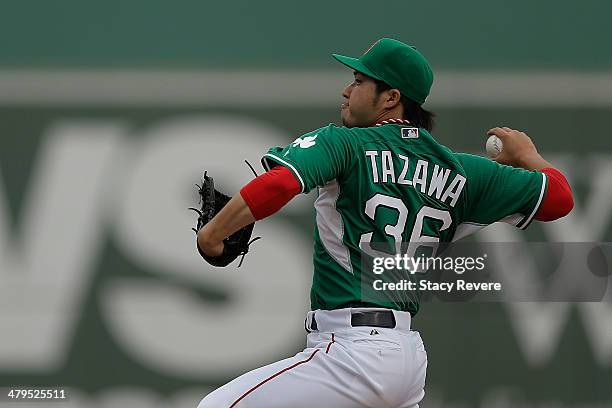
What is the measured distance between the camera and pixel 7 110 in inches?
196

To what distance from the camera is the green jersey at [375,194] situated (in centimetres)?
267

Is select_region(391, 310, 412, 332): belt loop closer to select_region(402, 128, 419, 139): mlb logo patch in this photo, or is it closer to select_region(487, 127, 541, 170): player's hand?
select_region(402, 128, 419, 139): mlb logo patch

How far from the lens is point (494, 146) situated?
3119 millimetres

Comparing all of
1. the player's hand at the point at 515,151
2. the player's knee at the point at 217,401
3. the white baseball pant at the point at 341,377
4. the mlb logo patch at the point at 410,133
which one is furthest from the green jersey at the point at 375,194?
the player's knee at the point at 217,401

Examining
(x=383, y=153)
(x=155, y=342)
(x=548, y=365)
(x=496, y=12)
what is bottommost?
(x=548, y=365)

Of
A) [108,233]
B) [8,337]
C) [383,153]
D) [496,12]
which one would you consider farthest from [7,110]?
[383,153]

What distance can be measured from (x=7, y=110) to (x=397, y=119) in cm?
273

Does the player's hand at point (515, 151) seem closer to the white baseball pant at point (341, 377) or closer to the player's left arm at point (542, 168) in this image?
the player's left arm at point (542, 168)

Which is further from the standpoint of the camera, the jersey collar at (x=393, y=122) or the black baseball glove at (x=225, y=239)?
the jersey collar at (x=393, y=122)

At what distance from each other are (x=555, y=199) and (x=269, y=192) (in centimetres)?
95

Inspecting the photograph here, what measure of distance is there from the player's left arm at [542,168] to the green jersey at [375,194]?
7.8 inches

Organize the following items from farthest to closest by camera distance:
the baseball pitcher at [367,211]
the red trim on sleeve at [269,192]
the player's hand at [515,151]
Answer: the player's hand at [515,151] → the baseball pitcher at [367,211] → the red trim on sleeve at [269,192]

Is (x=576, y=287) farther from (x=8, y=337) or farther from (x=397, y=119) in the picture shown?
(x=8, y=337)

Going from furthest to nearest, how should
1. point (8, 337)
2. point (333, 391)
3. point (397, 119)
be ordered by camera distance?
point (8, 337) < point (397, 119) < point (333, 391)
